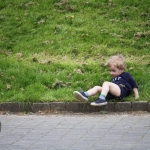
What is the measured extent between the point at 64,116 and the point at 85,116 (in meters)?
0.36

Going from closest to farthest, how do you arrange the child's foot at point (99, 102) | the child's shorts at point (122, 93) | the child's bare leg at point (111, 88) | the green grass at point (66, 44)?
1. the child's foot at point (99, 102)
2. the child's bare leg at point (111, 88)
3. the child's shorts at point (122, 93)
4. the green grass at point (66, 44)

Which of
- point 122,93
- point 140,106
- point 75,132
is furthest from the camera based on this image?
point 122,93

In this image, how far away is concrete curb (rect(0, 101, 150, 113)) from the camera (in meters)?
8.48

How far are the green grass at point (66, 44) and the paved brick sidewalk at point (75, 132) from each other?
2.66ft

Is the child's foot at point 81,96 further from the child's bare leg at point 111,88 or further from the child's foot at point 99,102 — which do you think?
the child's bare leg at point 111,88

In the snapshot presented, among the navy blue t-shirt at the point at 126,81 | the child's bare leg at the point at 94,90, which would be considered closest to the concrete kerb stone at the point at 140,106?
the navy blue t-shirt at the point at 126,81

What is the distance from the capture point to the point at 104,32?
39.7 ft

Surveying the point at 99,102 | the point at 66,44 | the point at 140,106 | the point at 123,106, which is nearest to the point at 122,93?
the point at 123,106

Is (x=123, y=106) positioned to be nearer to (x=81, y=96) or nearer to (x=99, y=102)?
(x=99, y=102)

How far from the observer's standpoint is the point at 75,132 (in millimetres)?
7051

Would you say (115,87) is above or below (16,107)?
above

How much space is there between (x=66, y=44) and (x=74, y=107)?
3237 millimetres

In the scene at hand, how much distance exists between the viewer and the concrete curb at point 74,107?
27.8ft

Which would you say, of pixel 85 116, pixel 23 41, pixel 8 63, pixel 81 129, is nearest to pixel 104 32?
pixel 23 41
